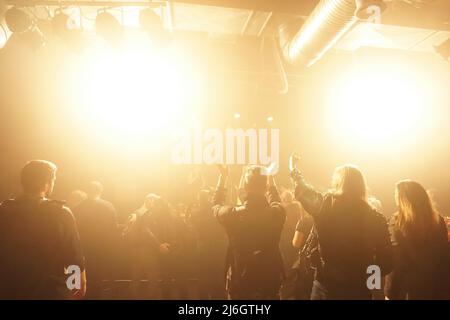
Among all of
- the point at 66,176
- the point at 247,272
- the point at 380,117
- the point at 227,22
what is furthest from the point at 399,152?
the point at 66,176

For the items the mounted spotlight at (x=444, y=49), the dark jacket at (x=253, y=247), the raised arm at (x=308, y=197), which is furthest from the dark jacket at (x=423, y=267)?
the mounted spotlight at (x=444, y=49)

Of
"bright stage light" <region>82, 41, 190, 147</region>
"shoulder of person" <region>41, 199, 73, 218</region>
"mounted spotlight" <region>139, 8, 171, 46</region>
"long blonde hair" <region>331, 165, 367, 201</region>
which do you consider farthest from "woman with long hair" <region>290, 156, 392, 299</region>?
"bright stage light" <region>82, 41, 190, 147</region>

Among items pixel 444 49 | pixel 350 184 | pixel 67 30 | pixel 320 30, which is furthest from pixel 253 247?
pixel 444 49

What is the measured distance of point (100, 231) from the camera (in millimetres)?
4625

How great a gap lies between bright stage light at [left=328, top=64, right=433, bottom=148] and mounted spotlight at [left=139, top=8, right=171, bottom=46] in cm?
385

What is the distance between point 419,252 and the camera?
2.69 metres

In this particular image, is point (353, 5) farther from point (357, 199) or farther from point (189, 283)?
point (189, 283)

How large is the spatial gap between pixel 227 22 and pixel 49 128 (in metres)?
3.83

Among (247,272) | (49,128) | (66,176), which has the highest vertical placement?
(49,128)

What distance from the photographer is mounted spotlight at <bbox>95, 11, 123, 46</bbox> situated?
13.8ft

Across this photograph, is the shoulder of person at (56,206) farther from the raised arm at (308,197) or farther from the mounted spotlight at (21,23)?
the mounted spotlight at (21,23)

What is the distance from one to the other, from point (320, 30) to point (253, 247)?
2853mm

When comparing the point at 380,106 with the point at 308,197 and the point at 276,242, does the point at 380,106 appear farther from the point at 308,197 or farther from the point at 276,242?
the point at 276,242

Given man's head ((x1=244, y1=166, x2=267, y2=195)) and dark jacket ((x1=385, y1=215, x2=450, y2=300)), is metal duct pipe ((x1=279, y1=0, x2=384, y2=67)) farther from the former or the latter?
dark jacket ((x1=385, y1=215, x2=450, y2=300))
